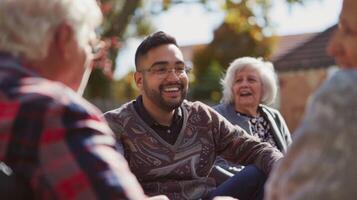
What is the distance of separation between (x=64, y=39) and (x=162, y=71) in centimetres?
172

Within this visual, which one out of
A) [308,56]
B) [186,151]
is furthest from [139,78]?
[308,56]

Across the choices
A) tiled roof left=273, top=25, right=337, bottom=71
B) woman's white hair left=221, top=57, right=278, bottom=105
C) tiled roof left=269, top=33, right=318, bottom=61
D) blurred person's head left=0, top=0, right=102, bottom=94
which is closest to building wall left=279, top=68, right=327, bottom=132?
tiled roof left=273, top=25, right=337, bottom=71

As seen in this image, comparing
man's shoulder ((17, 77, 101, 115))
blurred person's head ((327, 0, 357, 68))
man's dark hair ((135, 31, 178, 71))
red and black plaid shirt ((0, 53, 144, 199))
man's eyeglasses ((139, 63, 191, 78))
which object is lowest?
man's eyeglasses ((139, 63, 191, 78))

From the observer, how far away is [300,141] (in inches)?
76.7

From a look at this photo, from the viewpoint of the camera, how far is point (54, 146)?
1.93 meters

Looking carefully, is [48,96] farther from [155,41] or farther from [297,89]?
[297,89]

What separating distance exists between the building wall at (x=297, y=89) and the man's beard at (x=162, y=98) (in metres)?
17.4

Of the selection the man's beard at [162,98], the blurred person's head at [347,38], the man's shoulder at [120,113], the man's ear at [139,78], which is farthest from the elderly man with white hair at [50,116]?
the man's ear at [139,78]

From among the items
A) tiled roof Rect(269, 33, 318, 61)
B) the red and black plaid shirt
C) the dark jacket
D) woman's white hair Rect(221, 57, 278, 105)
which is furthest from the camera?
tiled roof Rect(269, 33, 318, 61)

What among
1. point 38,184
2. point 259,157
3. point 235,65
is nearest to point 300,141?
point 38,184

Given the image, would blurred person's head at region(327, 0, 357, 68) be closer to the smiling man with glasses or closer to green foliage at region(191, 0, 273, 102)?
the smiling man with glasses

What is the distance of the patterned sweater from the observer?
354 centimetres

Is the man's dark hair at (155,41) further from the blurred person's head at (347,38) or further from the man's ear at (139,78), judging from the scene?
the blurred person's head at (347,38)

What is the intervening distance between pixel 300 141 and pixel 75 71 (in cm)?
67
